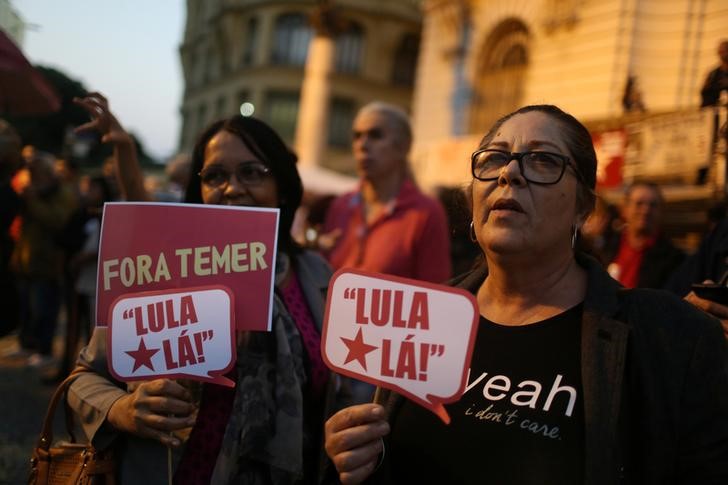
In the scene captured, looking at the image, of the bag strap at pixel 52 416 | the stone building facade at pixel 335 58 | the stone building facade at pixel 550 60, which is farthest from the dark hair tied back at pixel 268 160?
the stone building facade at pixel 335 58

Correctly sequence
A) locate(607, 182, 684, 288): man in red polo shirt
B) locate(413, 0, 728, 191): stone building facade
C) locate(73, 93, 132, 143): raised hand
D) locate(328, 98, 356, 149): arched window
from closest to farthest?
locate(73, 93, 132, 143): raised hand, locate(607, 182, 684, 288): man in red polo shirt, locate(413, 0, 728, 191): stone building facade, locate(328, 98, 356, 149): arched window

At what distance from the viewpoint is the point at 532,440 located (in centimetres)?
163

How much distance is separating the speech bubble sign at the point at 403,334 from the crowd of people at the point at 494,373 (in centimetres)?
10

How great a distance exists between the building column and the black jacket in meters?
14.2

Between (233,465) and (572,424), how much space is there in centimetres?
94

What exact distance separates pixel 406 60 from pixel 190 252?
3626cm

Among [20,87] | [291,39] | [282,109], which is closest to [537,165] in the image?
[20,87]

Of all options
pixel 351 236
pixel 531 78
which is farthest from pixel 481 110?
pixel 351 236

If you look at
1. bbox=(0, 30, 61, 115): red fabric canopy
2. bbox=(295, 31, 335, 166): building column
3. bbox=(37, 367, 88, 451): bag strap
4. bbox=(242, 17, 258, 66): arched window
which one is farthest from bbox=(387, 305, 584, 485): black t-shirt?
bbox=(242, 17, 258, 66): arched window

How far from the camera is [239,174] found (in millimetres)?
2330

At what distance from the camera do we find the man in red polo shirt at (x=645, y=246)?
13.8ft

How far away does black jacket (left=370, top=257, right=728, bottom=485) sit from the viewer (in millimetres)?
1537

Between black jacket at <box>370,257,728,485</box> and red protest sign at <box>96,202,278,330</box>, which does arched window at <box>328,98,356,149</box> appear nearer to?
red protest sign at <box>96,202,278,330</box>

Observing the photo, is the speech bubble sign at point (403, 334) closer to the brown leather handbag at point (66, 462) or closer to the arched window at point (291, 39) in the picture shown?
the brown leather handbag at point (66, 462)
